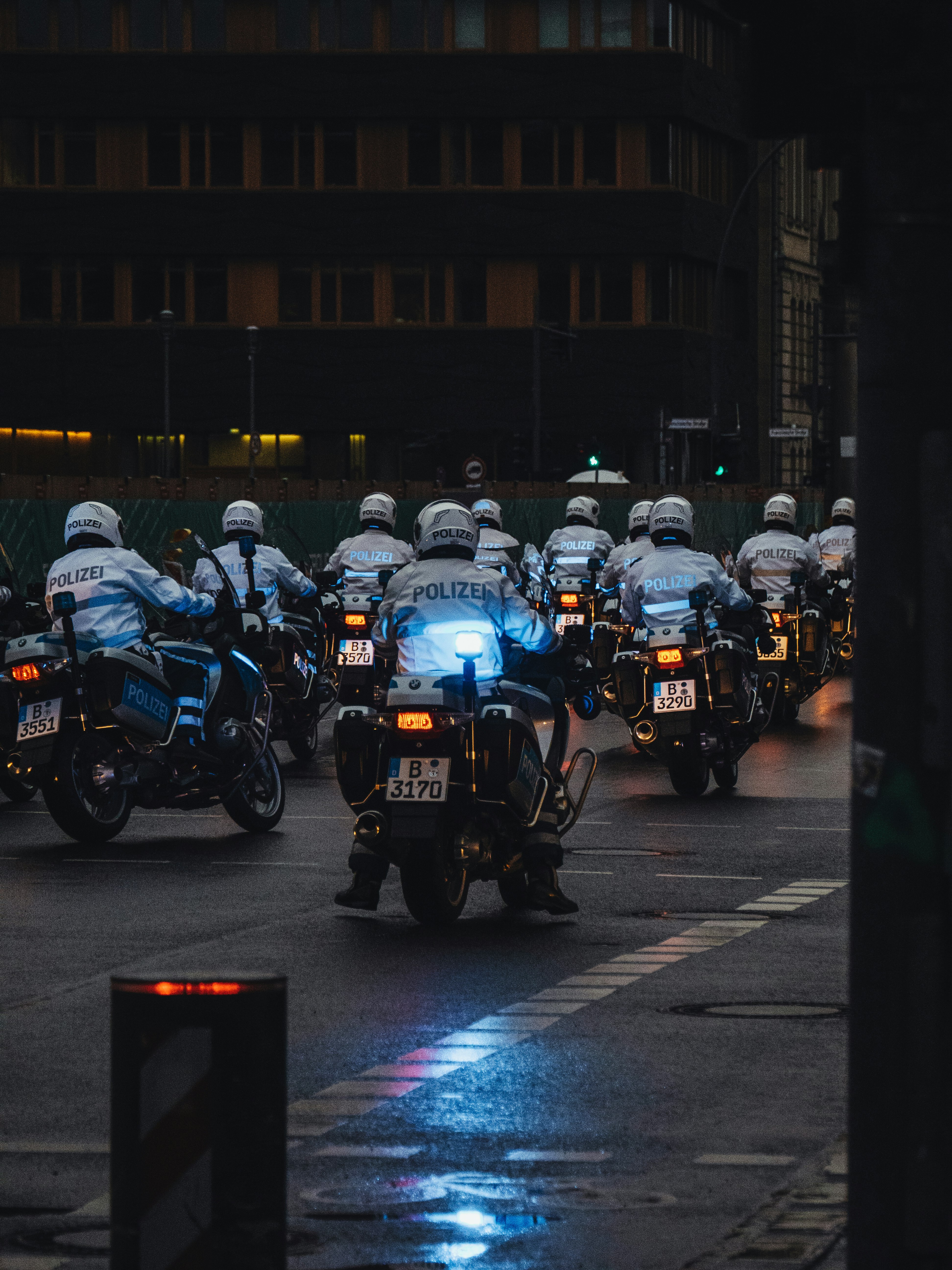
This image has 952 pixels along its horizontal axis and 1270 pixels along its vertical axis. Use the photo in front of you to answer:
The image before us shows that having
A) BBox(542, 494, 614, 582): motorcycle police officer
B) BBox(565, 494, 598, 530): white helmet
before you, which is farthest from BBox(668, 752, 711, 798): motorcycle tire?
BBox(565, 494, 598, 530): white helmet

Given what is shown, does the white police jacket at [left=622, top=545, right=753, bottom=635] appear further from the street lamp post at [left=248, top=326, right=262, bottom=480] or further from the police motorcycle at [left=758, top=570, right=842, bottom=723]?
the street lamp post at [left=248, top=326, right=262, bottom=480]

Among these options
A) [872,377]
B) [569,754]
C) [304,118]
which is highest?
[304,118]

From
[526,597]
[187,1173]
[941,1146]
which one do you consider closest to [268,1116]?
[187,1173]

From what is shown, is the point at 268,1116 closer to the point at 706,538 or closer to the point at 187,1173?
the point at 187,1173

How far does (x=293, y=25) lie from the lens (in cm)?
7262

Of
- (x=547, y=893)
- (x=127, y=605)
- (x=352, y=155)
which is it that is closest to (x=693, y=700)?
(x=127, y=605)

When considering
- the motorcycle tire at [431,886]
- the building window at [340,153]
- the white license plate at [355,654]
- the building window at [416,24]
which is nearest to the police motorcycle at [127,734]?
the motorcycle tire at [431,886]

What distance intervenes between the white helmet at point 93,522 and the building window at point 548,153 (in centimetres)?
5999

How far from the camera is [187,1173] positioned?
4340 mm

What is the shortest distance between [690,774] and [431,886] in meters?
6.30

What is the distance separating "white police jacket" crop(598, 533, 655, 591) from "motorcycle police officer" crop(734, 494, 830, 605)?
919 mm

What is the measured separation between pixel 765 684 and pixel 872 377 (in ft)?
57.8

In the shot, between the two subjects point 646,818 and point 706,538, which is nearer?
point 646,818

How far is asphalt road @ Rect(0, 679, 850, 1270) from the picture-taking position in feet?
19.8
